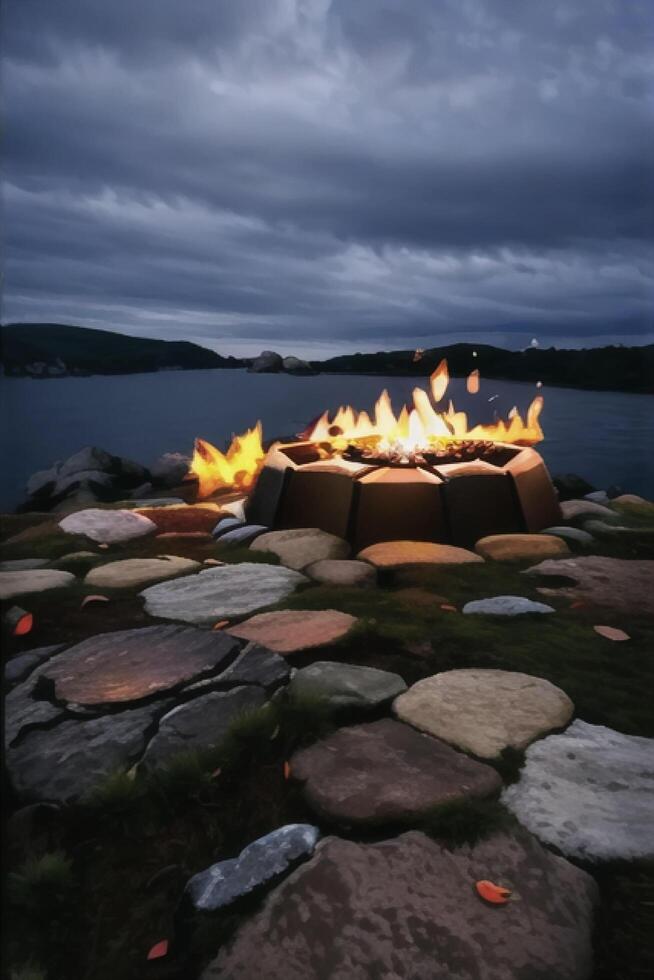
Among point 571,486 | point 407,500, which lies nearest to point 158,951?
point 407,500

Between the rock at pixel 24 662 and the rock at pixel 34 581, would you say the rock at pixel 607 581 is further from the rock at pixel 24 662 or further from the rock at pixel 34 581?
the rock at pixel 34 581

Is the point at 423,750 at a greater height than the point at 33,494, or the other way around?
the point at 423,750

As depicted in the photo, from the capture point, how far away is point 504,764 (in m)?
2.37

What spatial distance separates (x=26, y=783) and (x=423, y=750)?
139 centimetres

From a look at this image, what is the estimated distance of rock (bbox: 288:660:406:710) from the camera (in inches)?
107

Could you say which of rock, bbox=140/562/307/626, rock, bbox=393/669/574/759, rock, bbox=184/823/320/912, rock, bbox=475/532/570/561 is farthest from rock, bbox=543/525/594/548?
rock, bbox=184/823/320/912

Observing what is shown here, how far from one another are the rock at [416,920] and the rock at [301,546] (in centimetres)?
324

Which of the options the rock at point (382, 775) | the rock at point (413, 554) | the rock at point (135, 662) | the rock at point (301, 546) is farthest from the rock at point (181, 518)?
the rock at point (382, 775)

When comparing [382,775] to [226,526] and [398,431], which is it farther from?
[398,431]

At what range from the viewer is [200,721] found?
8.21ft

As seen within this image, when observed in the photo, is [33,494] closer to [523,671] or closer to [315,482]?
[315,482]

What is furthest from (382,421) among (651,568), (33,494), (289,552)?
(33,494)

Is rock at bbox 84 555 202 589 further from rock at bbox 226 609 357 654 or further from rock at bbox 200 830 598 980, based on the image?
rock at bbox 200 830 598 980

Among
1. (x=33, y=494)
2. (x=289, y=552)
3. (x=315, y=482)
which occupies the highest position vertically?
(x=315, y=482)
